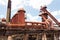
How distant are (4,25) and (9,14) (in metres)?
8.54

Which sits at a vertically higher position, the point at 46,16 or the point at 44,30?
the point at 46,16

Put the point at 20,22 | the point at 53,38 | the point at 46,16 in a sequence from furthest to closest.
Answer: the point at 46,16 → the point at 53,38 → the point at 20,22

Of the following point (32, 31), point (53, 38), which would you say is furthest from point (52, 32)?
point (32, 31)

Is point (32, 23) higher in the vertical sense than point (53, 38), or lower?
higher

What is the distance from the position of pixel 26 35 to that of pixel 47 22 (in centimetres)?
391

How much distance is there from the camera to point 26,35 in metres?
27.3

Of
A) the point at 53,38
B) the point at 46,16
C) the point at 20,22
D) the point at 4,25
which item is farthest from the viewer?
the point at 46,16

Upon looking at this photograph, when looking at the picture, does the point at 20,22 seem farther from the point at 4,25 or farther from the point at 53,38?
the point at 53,38

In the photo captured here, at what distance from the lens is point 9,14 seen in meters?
34.2

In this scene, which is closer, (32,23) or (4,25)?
(4,25)

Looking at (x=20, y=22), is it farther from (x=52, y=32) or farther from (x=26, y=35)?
(x=52, y=32)

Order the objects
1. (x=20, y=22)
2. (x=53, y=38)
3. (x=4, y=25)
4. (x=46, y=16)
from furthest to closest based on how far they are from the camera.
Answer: (x=46, y=16), (x=53, y=38), (x=20, y=22), (x=4, y=25)

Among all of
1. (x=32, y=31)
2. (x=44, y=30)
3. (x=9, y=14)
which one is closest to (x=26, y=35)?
(x=32, y=31)

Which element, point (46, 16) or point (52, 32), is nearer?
point (52, 32)
